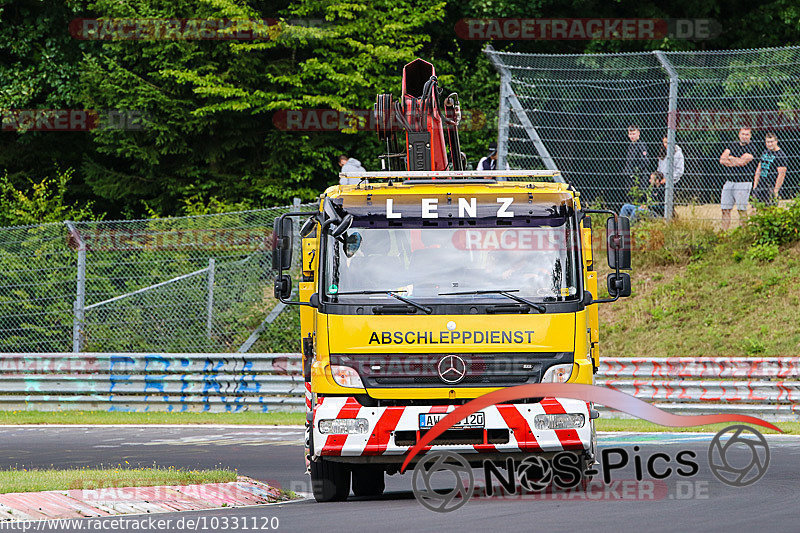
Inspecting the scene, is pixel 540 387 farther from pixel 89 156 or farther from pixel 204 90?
pixel 89 156

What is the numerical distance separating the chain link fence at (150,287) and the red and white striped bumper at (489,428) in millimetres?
11361

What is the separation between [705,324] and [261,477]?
35.6 ft

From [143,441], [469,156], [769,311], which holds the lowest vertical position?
[143,441]

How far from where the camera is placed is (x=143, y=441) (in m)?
17.2

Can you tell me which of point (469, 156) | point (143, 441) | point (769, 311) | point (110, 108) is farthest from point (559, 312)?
point (110, 108)

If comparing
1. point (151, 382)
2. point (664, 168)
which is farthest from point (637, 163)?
point (151, 382)

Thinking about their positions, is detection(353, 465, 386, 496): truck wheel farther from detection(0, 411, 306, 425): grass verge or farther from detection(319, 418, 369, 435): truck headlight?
detection(0, 411, 306, 425): grass verge

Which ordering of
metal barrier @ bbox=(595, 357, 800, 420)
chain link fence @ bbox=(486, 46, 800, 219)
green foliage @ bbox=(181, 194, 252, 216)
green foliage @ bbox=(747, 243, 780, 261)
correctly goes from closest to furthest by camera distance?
metal barrier @ bbox=(595, 357, 800, 420) < chain link fence @ bbox=(486, 46, 800, 219) < green foliage @ bbox=(747, 243, 780, 261) < green foliage @ bbox=(181, 194, 252, 216)

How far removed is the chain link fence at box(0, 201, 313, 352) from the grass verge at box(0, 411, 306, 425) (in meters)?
1.33

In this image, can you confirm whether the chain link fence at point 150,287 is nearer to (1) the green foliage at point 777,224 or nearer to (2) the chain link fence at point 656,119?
(2) the chain link fence at point 656,119

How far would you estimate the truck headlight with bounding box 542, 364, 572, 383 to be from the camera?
34.4 feet

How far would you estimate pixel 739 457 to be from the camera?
45.3ft

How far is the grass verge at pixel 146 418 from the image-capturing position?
1983cm
